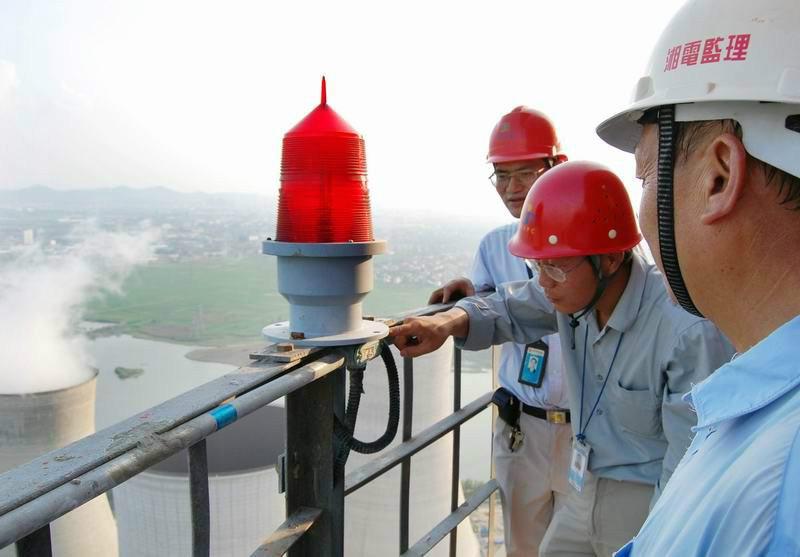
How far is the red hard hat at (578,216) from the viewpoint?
205 centimetres

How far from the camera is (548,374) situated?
107 inches

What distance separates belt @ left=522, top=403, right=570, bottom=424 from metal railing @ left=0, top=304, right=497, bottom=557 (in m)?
0.66

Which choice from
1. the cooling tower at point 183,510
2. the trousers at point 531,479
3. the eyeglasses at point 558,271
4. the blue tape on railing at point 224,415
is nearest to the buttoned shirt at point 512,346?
the trousers at point 531,479

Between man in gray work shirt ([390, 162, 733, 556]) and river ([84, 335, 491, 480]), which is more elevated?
man in gray work shirt ([390, 162, 733, 556])

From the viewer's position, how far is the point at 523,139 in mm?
3188

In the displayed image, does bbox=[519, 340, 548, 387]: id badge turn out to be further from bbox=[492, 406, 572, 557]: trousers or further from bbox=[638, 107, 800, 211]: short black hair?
bbox=[638, 107, 800, 211]: short black hair

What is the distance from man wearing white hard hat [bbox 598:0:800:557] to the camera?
0.57 meters

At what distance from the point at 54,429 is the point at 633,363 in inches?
271

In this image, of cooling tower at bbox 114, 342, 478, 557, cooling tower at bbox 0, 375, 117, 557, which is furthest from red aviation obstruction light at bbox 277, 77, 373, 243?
cooling tower at bbox 0, 375, 117, 557

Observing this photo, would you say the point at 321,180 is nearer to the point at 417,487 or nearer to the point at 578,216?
the point at 578,216

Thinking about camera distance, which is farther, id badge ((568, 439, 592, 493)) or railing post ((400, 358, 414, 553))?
id badge ((568, 439, 592, 493))

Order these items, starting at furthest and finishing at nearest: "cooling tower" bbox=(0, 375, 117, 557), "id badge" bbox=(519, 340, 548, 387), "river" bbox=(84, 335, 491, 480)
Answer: "river" bbox=(84, 335, 491, 480) < "cooling tower" bbox=(0, 375, 117, 557) < "id badge" bbox=(519, 340, 548, 387)

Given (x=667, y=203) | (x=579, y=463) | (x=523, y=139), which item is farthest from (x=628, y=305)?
(x=523, y=139)

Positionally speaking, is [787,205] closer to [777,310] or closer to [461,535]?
[777,310]
